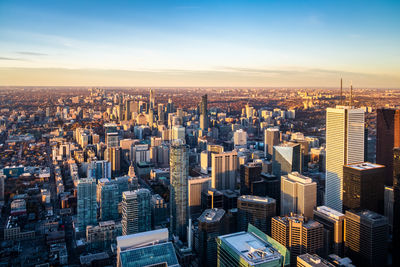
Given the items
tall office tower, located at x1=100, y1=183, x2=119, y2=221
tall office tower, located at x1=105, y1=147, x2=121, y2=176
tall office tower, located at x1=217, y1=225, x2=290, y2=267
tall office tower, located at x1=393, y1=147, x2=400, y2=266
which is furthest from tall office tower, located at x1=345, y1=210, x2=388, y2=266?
tall office tower, located at x1=105, y1=147, x2=121, y2=176

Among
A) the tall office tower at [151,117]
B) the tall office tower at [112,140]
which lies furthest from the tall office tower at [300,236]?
the tall office tower at [151,117]

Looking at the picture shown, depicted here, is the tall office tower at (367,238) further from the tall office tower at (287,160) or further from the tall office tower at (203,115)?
the tall office tower at (203,115)

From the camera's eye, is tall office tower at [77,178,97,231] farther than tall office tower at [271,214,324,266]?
Yes

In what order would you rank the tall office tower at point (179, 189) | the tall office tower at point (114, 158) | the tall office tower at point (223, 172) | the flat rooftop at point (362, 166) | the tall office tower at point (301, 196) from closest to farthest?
the flat rooftop at point (362, 166) → the tall office tower at point (179, 189) → the tall office tower at point (301, 196) → the tall office tower at point (223, 172) → the tall office tower at point (114, 158)

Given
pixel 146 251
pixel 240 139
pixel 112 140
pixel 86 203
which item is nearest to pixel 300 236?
pixel 146 251

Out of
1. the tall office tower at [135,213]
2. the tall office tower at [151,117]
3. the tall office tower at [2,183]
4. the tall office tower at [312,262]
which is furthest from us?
the tall office tower at [151,117]

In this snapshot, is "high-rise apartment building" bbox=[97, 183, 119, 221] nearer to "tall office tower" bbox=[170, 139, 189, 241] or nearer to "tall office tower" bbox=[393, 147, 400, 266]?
"tall office tower" bbox=[170, 139, 189, 241]

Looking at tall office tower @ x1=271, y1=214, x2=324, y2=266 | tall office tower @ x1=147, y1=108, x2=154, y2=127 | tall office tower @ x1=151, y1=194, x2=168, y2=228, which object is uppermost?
tall office tower @ x1=147, y1=108, x2=154, y2=127
